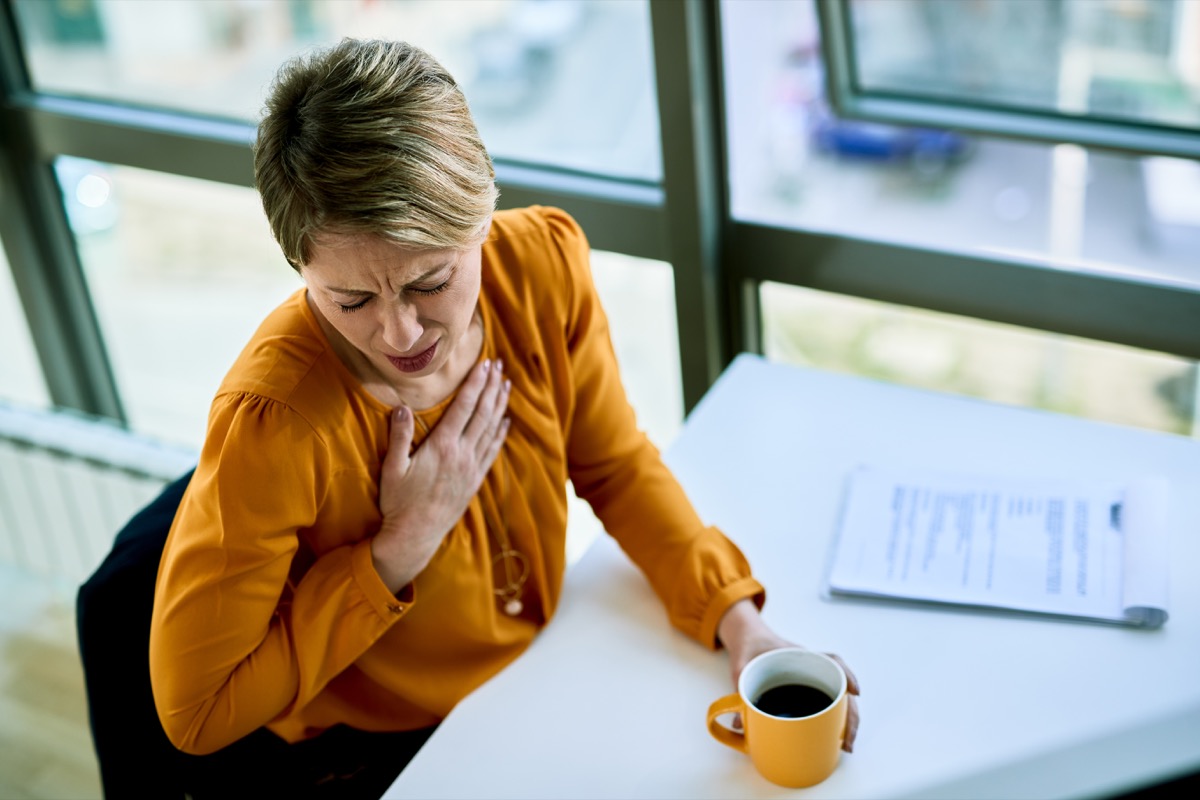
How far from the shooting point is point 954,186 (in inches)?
85.3

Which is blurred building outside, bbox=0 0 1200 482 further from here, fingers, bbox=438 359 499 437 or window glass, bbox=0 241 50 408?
fingers, bbox=438 359 499 437

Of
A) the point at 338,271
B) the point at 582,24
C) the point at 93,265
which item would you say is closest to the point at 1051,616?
the point at 338,271

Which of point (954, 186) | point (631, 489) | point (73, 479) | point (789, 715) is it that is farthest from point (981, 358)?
point (73, 479)

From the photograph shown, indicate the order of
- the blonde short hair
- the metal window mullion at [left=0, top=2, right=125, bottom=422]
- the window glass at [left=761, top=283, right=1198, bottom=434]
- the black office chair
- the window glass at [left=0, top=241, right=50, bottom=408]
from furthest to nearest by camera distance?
the window glass at [left=0, top=241, right=50, bottom=408] → the metal window mullion at [left=0, top=2, right=125, bottom=422] → the window glass at [left=761, top=283, right=1198, bottom=434] → the black office chair → the blonde short hair

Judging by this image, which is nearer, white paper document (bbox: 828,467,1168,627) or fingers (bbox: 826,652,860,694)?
fingers (bbox: 826,652,860,694)

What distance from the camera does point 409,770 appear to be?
117 centimetres

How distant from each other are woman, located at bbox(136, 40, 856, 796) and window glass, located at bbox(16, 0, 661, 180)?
0.64 m

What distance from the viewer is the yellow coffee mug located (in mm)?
1058

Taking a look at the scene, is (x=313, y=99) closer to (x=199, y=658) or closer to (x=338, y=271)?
(x=338, y=271)

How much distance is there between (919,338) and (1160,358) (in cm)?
38

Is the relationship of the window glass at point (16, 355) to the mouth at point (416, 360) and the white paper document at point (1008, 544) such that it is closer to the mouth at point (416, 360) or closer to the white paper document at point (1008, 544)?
the mouth at point (416, 360)

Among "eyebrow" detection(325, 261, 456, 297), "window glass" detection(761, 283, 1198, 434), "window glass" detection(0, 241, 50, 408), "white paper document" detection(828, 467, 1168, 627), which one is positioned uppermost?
"eyebrow" detection(325, 261, 456, 297)

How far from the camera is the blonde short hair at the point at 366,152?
103cm

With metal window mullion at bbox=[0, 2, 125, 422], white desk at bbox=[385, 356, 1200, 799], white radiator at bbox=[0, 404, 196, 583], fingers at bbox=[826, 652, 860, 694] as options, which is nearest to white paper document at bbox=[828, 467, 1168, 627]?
white desk at bbox=[385, 356, 1200, 799]
